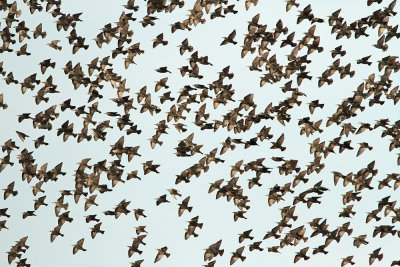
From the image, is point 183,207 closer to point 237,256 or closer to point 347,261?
point 237,256

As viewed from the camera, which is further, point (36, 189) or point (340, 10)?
point (36, 189)

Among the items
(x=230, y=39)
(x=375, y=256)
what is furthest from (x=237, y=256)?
(x=230, y=39)

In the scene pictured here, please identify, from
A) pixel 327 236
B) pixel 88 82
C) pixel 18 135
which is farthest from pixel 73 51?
pixel 327 236

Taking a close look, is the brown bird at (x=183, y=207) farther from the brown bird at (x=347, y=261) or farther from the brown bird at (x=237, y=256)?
the brown bird at (x=347, y=261)

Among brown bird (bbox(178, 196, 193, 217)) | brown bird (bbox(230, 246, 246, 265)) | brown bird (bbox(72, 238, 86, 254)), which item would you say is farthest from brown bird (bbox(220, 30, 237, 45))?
brown bird (bbox(72, 238, 86, 254))

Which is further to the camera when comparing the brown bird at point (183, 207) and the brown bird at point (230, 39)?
the brown bird at point (183, 207)

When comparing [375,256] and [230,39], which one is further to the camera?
[375,256]

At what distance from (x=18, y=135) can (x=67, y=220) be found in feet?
26.5

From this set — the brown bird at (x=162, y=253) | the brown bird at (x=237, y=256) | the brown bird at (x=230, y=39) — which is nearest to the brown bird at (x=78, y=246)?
the brown bird at (x=162, y=253)

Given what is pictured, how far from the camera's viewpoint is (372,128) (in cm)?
7631

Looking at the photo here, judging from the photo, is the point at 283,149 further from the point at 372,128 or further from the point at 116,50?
the point at 116,50

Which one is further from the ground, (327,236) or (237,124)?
(237,124)

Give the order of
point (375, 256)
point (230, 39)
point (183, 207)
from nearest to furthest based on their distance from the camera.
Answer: point (230, 39)
point (375, 256)
point (183, 207)

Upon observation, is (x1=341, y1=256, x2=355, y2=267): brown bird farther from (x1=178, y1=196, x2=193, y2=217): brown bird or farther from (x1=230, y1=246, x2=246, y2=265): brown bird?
(x1=178, y1=196, x2=193, y2=217): brown bird
